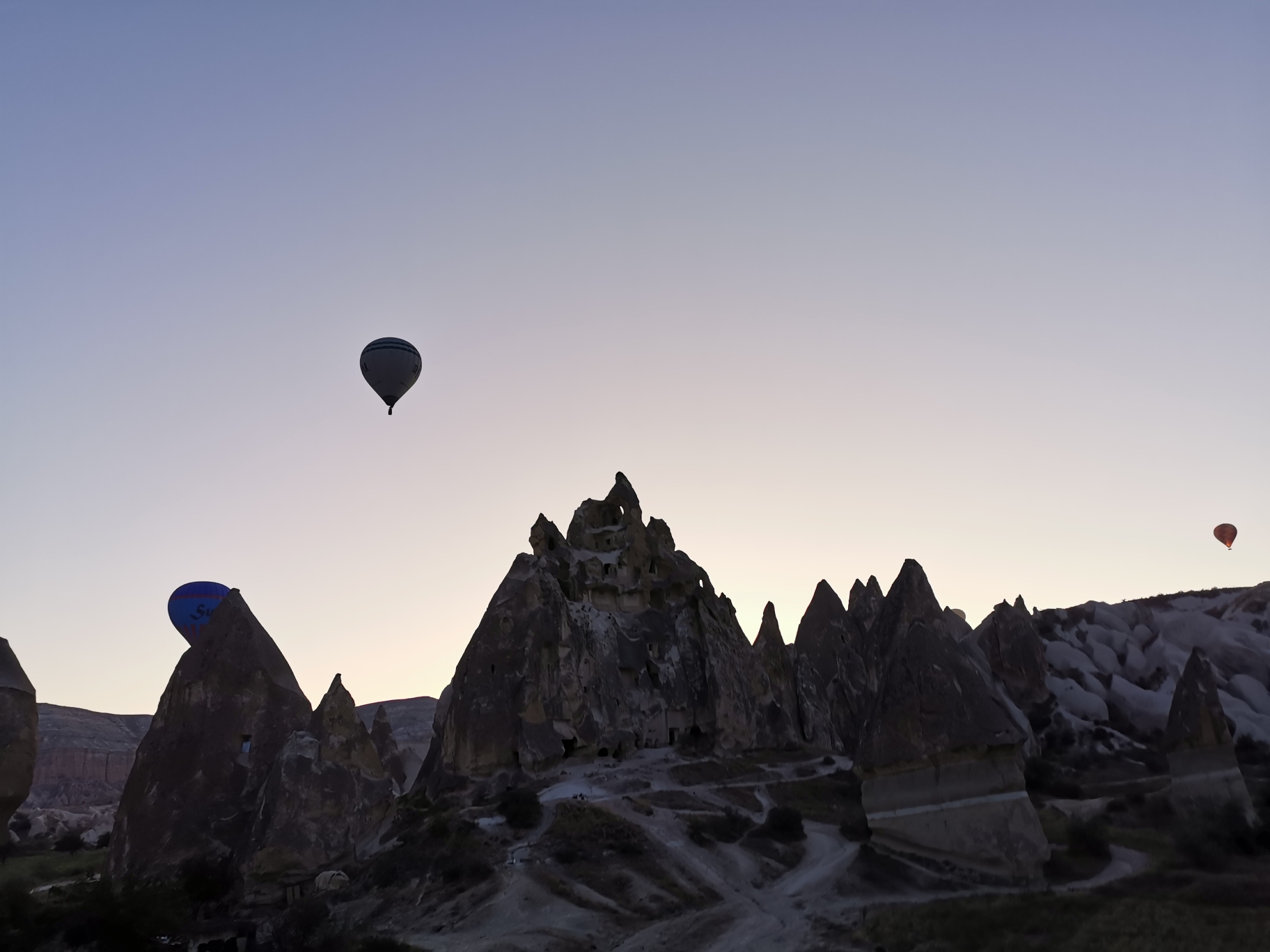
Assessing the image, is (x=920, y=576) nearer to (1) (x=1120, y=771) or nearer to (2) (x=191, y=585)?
(1) (x=1120, y=771)

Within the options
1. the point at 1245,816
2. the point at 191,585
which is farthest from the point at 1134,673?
the point at 191,585

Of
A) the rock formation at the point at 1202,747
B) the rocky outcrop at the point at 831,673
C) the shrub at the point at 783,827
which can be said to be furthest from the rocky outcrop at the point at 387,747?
the rock formation at the point at 1202,747

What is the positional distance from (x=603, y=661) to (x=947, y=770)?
20.5 m

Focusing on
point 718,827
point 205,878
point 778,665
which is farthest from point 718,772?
point 205,878

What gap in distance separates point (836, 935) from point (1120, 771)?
29.5 meters

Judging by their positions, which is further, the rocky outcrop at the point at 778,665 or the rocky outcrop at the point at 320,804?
the rocky outcrop at the point at 778,665

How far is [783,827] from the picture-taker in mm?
27484

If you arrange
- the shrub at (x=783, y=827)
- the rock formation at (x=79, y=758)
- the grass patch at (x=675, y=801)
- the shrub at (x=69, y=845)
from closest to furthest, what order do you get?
the shrub at (x=783, y=827)
the grass patch at (x=675, y=801)
the shrub at (x=69, y=845)
the rock formation at (x=79, y=758)

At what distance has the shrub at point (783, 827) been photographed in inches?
1067

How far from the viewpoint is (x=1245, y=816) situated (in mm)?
22078

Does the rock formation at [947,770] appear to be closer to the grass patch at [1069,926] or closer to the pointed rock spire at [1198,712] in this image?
the grass patch at [1069,926]

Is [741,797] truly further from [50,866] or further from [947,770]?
[50,866]

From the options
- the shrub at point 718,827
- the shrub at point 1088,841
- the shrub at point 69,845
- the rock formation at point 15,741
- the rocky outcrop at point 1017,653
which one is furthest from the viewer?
the rocky outcrop at point 1017,653

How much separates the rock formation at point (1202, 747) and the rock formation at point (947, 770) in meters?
7.74
